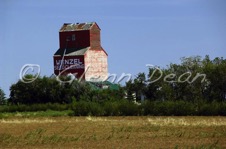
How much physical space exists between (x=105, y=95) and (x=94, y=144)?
1936 inches

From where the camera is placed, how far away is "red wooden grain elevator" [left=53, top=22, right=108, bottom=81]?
8275cm

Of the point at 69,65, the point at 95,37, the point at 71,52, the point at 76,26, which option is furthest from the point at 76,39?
the point at 69,65

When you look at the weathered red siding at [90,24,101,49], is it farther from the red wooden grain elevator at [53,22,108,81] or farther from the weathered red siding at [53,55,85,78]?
the weathered red siding at [53,55,85,78]

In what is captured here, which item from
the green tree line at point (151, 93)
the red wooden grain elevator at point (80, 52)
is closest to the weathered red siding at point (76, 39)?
the red wooden grain elevator at point (80, 52)

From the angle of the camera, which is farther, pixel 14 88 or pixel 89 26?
pixel 89 26

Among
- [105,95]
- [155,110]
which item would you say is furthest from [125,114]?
[105,95]

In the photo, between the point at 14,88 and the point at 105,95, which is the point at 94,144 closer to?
the point at 105,95

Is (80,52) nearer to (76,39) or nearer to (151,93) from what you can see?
(76,39)

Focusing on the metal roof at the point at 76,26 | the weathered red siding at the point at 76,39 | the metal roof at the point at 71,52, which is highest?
the metal roof at the point at 76,26

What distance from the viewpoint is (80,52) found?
274 ft

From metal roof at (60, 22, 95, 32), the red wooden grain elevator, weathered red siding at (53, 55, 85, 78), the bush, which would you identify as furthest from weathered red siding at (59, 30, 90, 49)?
the bush

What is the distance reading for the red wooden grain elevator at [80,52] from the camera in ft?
271

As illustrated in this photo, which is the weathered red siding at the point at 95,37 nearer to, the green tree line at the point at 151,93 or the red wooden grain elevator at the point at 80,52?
the red wooden grain elevator at the point at 80,52

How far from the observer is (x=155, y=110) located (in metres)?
55.5
